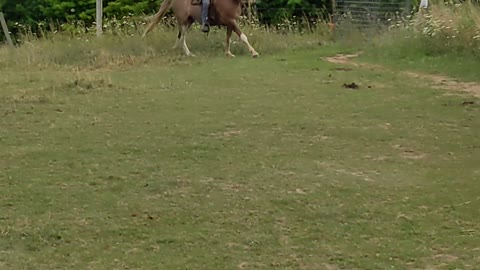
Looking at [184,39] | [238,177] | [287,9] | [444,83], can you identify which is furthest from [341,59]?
[238,177]

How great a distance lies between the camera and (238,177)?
5691 millimetres

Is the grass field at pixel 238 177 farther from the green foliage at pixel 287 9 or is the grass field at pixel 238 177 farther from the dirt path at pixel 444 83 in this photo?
the green foliage at pixel 287 9

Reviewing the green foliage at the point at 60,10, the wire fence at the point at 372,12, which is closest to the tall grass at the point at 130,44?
the wire fence at the point at 372,12

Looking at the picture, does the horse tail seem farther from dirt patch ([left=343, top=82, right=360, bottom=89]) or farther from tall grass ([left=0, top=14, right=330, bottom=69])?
dirt patch ([left=343, top=82, right=360, bottom=89])

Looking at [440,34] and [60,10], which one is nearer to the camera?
[440,34]

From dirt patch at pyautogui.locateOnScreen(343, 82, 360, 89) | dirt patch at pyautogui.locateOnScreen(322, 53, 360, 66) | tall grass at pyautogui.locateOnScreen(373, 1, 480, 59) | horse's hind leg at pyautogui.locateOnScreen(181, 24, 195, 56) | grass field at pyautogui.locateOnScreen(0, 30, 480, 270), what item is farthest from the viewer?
horse's hind leg at pyautogui.locateOnScreen(181, 24, 195, 56)

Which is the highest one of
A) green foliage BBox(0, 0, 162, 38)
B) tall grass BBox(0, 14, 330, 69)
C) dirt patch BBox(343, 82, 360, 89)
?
dirt patch BBox(343, 82, 360, 89)

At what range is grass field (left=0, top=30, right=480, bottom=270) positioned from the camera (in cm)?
424

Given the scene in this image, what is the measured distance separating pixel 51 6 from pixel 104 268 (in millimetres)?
19435

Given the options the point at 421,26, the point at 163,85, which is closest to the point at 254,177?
the point at 163,85

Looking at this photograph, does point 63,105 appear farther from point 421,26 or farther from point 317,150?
point 421,26

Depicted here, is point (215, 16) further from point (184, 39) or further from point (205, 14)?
point (184, 39)

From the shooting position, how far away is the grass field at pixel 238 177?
424 centimetres

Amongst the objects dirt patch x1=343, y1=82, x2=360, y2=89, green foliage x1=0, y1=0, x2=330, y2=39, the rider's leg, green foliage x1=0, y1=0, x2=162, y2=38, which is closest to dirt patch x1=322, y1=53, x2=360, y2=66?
the rider's leg
